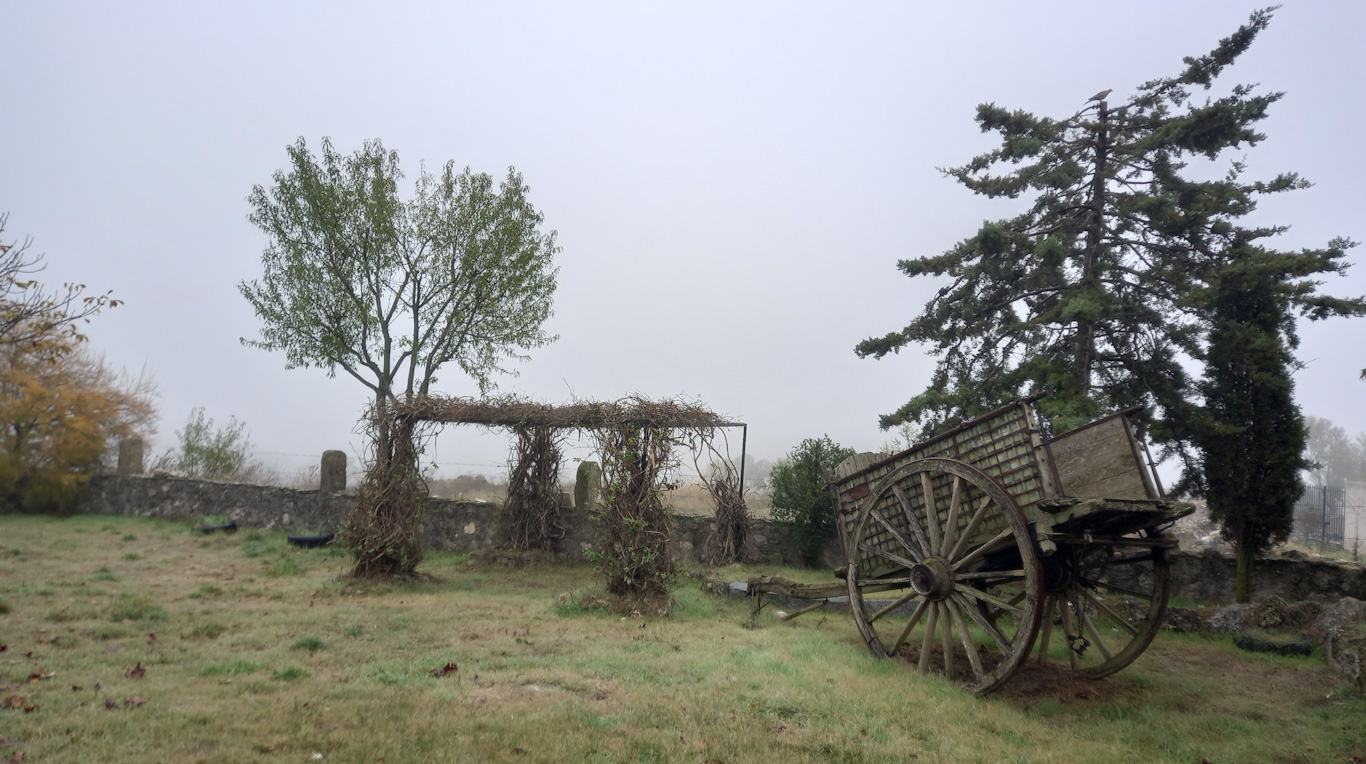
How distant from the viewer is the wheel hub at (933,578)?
6133 mm

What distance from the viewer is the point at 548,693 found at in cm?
562

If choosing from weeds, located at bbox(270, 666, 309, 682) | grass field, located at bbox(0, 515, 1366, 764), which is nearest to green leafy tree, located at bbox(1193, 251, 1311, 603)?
grass field, located at bbox(0, 515, 1366, 764)

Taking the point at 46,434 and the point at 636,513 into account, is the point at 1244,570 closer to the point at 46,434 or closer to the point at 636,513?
the point at 636,513

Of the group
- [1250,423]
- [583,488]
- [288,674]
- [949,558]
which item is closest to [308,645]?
[288,674]

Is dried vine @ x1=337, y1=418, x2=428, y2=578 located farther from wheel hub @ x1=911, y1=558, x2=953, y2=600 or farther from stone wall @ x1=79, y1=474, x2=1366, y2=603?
wheel hub @ x1=911, y1=558, x2=953, y2=600

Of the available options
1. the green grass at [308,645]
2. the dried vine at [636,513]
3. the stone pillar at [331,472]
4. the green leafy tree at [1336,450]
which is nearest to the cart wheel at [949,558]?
the dried vine at [636,513]

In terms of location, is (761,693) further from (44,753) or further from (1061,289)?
(1061,289)

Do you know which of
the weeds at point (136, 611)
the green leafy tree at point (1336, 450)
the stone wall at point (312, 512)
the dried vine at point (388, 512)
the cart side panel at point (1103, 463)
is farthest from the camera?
the green leafy tree at point (1336, 450)

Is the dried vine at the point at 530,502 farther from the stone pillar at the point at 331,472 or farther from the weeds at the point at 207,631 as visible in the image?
the weeds at the point at 207,631

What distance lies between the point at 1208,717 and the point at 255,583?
11.4 metres

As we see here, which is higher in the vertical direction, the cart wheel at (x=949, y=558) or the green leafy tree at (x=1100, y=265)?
the green leafy tree at (x=1100, y=265)

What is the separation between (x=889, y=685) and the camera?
6.06 m

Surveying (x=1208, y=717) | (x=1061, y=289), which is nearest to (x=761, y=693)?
(x=1208, y=717)

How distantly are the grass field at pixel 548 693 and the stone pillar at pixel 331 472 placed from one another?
7286mm
